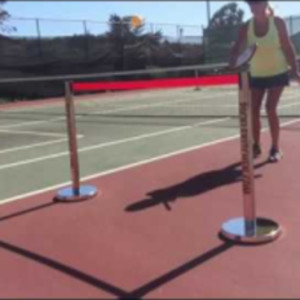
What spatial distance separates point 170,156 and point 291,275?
4.18 meters

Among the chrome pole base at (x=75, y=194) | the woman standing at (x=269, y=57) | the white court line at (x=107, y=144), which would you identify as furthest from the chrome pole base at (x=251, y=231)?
the white court line at (x=107, y=144)

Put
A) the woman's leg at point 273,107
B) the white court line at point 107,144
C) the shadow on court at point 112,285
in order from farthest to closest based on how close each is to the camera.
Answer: the white court line at point 107,144
the woman's leg at point 273,107
the shadow on court at point 112,285

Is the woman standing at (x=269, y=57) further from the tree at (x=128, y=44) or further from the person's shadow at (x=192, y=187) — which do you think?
the tree at (x=128, y=44)

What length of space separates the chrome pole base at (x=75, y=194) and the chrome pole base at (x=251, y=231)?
5.25ft

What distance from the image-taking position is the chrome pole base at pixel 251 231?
4449mm

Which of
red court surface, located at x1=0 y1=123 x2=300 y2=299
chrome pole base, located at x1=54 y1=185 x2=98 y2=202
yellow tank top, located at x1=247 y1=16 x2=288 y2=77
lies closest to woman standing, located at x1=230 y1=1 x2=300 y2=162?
yellow tank top, located at x1=247 y1=16 x2=288 y2=77

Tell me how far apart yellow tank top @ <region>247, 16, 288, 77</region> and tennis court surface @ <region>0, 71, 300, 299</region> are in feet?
3.46

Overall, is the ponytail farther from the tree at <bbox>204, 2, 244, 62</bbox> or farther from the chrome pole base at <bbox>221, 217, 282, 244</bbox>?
the tree at <bbox>204, 2, 244, 62</bbox>

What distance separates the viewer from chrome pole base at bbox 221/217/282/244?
4.45 metres

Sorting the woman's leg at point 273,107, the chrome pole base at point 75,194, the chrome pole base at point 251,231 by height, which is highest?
the woman's leg at point 273,107

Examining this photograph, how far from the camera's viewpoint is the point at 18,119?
45.8 ft

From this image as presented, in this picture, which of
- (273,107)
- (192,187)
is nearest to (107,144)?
(273,107)

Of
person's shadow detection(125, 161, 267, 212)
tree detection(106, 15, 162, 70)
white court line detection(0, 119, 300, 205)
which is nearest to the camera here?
person's shadow detection(125, 161, 267, 212)

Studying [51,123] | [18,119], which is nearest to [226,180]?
[51,123]
